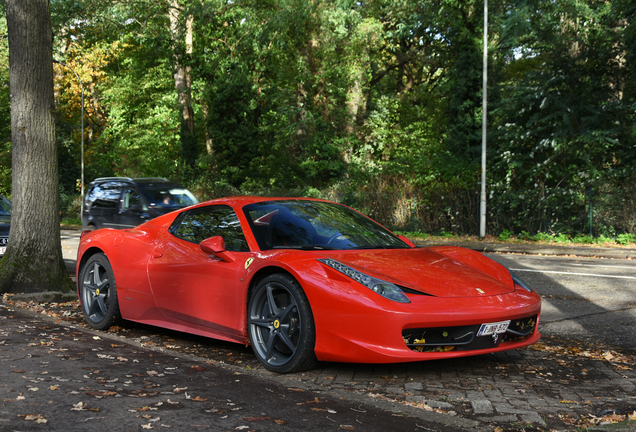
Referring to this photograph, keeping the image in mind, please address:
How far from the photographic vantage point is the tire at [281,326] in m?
4.45

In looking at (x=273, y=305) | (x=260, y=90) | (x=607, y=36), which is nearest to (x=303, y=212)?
(x=273, y=305)

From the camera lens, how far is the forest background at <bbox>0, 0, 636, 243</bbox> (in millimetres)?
21359

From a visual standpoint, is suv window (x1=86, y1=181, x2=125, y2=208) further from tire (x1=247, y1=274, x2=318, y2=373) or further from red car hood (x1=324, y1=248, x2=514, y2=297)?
red car hood (x1=324, y1=248, x2=514, y2=297)

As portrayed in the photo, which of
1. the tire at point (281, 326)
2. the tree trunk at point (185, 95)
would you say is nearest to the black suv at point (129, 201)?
the tire at point (281, 326)

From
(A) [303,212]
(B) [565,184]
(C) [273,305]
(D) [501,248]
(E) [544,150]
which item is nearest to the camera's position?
(C) [273,305]

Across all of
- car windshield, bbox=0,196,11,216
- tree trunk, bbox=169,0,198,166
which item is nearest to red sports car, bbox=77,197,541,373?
car windshield, bbox=0,196,11,216

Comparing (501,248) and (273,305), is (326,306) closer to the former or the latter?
(273,305)

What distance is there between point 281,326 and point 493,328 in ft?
4.97

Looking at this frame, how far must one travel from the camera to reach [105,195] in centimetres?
1501

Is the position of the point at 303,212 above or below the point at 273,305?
above

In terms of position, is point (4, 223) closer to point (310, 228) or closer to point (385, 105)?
point (310, 228)

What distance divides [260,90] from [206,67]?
3.19m

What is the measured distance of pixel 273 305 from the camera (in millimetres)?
4711

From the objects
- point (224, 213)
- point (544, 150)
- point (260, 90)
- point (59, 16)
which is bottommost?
point (224, 213)
